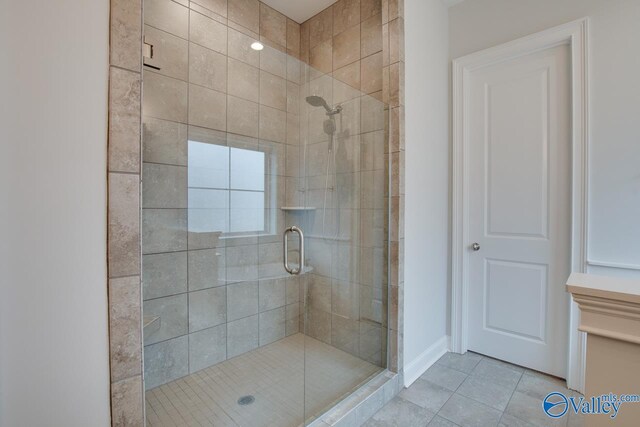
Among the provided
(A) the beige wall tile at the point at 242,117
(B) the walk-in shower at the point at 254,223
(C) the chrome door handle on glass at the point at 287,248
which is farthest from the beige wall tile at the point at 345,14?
(C) the chrome door handle on glass at the point at 287,248

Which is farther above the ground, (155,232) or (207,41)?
(207,41)

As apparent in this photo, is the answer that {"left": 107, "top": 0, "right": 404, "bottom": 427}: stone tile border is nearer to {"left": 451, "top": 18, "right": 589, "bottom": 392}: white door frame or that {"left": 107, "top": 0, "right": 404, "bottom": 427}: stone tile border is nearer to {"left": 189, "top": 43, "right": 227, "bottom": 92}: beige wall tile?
{"left": 189, "top": 43, "right": 227, "bottom": 92}: beige wall tile

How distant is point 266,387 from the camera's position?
1806mm

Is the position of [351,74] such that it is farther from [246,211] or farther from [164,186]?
[164,186]

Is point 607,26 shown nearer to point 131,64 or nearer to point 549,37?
point 549,37

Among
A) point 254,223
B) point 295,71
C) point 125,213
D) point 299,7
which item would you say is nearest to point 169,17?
point 295,71

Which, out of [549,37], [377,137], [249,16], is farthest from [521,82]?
[249,16]

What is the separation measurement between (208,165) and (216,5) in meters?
1.21

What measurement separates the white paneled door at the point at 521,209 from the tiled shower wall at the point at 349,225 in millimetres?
906

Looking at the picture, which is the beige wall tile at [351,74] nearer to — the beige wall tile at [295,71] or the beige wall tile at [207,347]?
the beige wall tile at [295,71]

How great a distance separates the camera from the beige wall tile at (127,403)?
824mm

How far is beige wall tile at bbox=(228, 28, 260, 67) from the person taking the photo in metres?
2.11

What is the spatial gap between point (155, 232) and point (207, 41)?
136cm

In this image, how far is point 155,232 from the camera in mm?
1768
